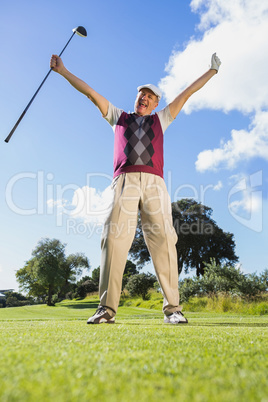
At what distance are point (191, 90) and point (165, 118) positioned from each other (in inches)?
21.1

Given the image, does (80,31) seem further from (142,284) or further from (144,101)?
(142,284)

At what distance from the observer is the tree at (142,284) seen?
25703 mm

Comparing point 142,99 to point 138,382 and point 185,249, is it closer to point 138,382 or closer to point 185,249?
point 138,382

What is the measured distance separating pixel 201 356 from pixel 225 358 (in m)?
0.11

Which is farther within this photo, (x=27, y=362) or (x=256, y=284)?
(x=256, y=284)

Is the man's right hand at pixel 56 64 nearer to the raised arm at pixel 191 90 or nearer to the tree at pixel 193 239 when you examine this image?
the raised arm at pixel 191 90

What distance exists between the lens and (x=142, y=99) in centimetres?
461

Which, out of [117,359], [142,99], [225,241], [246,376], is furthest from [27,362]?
[225,241]

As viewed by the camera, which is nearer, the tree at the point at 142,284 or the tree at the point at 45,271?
the tree at the point at 142,284

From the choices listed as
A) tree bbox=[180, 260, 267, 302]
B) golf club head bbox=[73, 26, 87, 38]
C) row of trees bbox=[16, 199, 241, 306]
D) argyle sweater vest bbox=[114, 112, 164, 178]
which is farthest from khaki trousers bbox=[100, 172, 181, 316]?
row of trees bbox=[16, 199, 241, 306]

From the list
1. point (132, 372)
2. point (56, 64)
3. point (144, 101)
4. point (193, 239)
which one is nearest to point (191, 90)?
point (144, 101)

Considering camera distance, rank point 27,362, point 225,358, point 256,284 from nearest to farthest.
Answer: point 27,362 < point 225,358 < point 256,284

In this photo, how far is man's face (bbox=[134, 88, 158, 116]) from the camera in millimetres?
4594

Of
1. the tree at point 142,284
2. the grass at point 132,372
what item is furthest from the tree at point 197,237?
the grass at point 132,372
